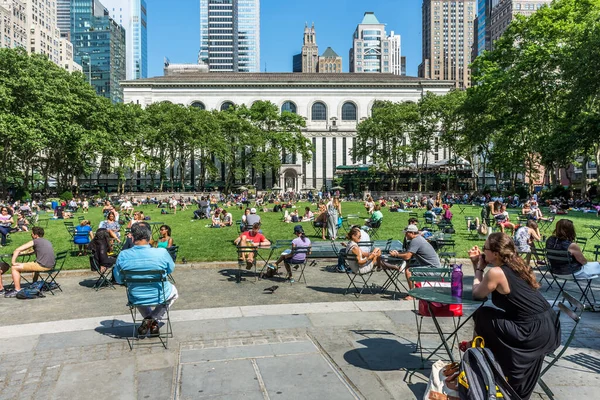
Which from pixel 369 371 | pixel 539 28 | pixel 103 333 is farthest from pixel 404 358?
pixel 539 28

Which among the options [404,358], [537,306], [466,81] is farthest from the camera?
[466,81]

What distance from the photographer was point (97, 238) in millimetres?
10391

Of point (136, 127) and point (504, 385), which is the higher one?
point (136, 127)

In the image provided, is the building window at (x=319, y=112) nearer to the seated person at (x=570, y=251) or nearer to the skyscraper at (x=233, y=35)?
the seated person at (x=570, y=251)

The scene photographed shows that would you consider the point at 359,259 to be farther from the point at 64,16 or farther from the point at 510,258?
the point at 64,16

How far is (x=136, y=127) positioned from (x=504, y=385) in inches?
2145

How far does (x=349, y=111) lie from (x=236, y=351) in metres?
81.4

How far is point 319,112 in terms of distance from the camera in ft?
279

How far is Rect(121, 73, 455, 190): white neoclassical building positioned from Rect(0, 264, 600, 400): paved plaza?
72.9 meters

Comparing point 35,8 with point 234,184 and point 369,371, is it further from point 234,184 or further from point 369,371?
point 369,371

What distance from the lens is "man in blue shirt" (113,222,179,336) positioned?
21.1ft

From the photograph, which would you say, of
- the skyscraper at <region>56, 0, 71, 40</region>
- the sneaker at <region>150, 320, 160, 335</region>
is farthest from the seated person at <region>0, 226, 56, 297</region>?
the skyscraper at <region>56, 0, 71, 40</region>

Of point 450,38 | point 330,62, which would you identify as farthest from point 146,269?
point 330,62

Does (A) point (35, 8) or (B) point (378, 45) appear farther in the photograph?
(B) point (378, 45)
